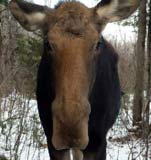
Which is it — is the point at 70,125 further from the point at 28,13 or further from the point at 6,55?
the point at 6,55

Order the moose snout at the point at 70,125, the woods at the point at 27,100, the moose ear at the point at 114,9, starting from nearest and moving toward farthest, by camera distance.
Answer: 1. the moose snout at the point at 70,125
2. the moose ear at the point at 114,9
3. the woods at the point at 27,100

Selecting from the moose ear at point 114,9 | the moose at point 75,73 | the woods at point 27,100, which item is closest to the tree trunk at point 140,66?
the woods at point 27,100

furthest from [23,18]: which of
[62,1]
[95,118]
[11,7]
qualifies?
[95,118]

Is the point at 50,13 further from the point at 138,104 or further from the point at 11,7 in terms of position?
the point at 138,104

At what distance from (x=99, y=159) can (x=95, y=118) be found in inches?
24.0

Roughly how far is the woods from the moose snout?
10.6ft

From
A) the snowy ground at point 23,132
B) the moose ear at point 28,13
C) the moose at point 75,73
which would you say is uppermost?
the moose ear at point 28,13

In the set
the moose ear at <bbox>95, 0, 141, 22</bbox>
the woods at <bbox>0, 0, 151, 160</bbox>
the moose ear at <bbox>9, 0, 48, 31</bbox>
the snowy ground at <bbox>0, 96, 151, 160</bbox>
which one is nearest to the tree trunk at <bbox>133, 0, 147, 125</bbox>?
the woods at <bbox>0, 0, 151, 160</bbox>

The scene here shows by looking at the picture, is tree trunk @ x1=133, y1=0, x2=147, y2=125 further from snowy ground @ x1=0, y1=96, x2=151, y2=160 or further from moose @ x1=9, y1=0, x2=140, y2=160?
moose @ x1=9, y1=0, x2=140, y2=160

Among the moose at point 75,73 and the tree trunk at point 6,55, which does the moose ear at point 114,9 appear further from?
the tree trunk at point 6,55

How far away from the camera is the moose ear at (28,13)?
5.89m

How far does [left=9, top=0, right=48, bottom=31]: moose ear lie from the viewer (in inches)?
232

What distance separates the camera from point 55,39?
529 cm

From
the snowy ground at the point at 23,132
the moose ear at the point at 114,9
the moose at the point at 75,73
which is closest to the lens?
the moose at the point at 75,73
